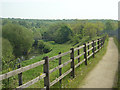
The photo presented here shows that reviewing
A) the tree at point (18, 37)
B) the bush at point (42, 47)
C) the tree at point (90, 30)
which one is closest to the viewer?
the tree at point (18, 37)

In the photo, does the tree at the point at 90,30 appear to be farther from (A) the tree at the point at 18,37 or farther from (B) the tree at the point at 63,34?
(A) the tree at the point at 18,37

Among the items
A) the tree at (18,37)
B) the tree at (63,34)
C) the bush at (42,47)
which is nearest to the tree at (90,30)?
the tree at (63,34)

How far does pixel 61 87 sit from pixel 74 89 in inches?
17.4

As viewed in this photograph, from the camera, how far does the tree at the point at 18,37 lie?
138 ft

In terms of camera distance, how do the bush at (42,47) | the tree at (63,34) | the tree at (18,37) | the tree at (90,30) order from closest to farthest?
the tree at (18,37) < the bush at (42,47) < the tree at (90,30) < the tree at (63,34)

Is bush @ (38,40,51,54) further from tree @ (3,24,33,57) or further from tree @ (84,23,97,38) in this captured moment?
tree @ (84,23,97,38)

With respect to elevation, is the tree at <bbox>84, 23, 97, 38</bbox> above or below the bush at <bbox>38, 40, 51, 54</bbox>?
above

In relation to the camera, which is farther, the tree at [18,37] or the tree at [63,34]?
the tree at [63,34]

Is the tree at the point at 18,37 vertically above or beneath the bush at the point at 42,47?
above

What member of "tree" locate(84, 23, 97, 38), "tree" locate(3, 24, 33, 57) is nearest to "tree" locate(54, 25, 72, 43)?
"tree" locate(84, 23, 97, 38)

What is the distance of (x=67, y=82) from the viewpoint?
5832 mm

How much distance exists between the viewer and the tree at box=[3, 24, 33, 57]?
42.2m

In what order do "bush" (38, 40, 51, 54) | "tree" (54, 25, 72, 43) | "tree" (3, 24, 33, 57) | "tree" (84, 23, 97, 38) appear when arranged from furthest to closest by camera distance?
"tree" (54, 25, 72, 43) < "tree" (84, 23, 97, 38) < "bush" (38, 40, 51, 54) < "tree" (3, 24, 33, 57)

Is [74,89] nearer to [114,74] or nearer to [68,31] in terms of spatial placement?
[114,74]
